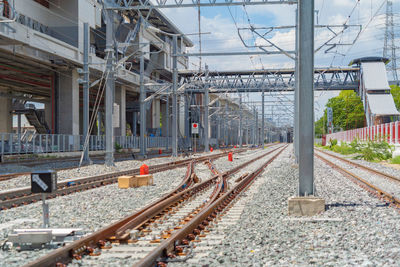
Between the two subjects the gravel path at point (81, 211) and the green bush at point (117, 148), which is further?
the green bush at point (117, 148)

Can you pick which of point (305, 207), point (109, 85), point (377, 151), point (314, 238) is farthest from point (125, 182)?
point (377, 151)

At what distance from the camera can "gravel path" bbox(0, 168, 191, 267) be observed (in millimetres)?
7841

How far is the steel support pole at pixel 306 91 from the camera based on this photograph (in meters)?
10.3

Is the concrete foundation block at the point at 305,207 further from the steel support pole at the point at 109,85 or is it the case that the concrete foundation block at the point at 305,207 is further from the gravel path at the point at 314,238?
the steel support pole at the point at 109,85

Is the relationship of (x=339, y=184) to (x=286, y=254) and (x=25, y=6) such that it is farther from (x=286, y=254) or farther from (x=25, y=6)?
(x=25, y=6)

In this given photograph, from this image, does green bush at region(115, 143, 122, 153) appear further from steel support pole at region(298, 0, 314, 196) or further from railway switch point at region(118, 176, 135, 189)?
steel support pole at region(298, 0, 314, 196)

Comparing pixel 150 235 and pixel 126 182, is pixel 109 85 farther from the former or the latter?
pixel 150 235

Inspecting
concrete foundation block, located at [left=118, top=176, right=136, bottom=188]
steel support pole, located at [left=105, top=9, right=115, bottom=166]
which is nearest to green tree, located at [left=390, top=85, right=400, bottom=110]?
steel support pole, located at [left=105, top=9, right=115, bottom=166]

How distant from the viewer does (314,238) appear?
7.32m

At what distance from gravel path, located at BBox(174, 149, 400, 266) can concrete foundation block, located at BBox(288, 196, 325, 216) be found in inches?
9.2

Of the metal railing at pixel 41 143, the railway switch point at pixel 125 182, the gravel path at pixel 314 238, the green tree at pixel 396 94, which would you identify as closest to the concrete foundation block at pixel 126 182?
the railway switch point at pixel 125 182

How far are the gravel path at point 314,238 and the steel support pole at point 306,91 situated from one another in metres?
0.90

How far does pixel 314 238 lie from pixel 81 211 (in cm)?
531

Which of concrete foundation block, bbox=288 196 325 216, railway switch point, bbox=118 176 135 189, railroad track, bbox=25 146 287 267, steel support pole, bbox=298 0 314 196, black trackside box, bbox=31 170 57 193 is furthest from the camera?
railway switch point, bbox=118 176 135 189
